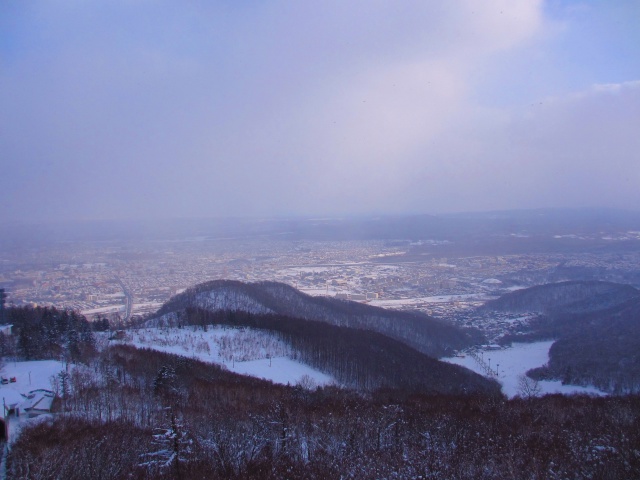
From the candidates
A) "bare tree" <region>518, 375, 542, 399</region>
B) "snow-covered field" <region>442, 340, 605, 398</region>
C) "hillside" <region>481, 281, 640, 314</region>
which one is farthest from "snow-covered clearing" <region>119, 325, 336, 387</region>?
"hillside" <region>481, 281, 640, 314</region>

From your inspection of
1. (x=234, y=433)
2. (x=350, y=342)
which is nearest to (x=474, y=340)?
(x=350, y=342)

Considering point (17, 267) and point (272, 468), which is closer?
point (272, 468)

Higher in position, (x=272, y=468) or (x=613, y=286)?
(x=272, y=468)

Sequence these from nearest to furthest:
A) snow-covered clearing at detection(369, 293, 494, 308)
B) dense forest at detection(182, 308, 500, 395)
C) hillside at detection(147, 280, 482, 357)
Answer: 1. dense forest at detection(182, 308, 500, 395)
2. hillside at detection(147, 280, 482, 357)
3. snow-covered clearing at detection(369, 293, 494, 308)

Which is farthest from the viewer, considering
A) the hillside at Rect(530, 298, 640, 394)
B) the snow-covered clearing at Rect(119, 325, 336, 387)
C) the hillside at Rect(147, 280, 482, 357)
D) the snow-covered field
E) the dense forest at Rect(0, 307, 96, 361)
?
the hillside at Rect(147, 280, 482, 357)

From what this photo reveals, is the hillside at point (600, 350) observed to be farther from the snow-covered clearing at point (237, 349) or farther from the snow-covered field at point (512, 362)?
the snow-covered clearing at point (237, 349)

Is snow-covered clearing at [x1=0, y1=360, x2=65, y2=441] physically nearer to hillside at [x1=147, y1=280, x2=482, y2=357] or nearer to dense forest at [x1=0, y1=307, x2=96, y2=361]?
dense forest at [x1=0, y1=307, x2=96, y2=361]

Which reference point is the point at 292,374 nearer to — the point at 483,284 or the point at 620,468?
the point at 620,468
